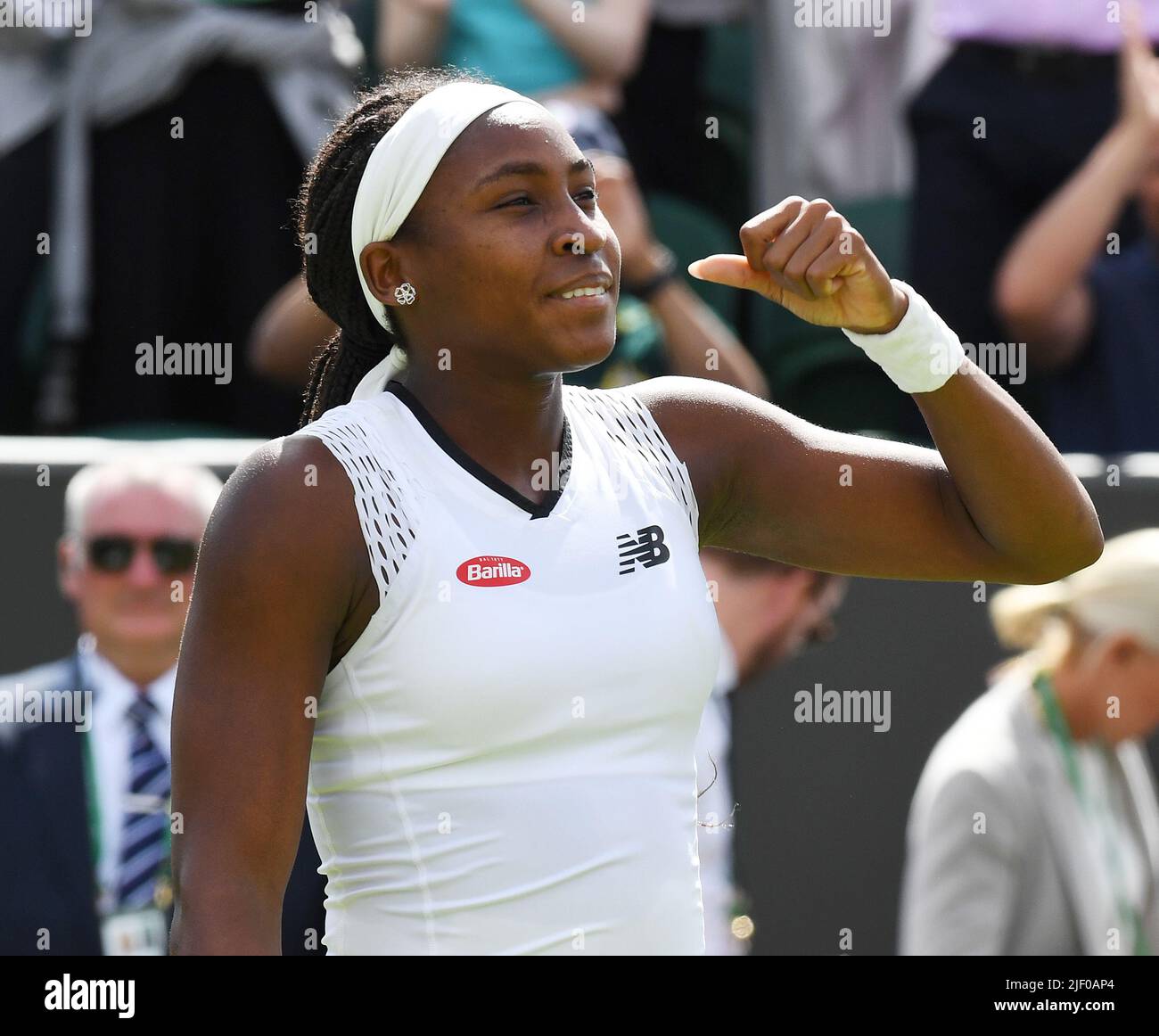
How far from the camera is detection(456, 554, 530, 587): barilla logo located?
1.71 m

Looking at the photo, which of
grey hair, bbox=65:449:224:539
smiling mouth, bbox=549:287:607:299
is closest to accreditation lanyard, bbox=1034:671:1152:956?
grey hair, bbox=65:449:224:539

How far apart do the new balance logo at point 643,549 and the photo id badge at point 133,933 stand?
1.76 m

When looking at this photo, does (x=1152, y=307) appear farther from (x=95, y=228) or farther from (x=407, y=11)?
(x=95, y=228)

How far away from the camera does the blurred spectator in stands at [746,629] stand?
3.55 meters

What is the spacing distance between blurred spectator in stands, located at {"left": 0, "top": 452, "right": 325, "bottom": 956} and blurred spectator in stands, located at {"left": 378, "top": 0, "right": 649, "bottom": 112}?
1.28m

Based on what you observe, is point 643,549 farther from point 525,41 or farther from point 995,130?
point 995,130

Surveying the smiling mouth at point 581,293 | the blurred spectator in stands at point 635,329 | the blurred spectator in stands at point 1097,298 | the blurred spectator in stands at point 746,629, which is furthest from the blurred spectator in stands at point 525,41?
the smiling mouth at point 581,293

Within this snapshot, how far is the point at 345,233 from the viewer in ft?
6.48

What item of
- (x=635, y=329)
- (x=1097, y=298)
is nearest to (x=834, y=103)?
(x=1097, y=298)

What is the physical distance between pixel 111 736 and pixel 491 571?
185cm

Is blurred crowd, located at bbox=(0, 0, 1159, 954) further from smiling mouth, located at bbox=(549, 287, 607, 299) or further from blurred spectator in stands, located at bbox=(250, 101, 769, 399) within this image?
smiling mouth, located at bbox=(549, 287, 607, 299)

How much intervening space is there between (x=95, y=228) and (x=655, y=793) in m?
2.94
